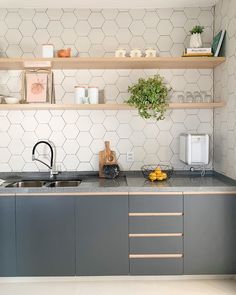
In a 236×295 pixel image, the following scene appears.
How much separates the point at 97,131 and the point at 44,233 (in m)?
1.16

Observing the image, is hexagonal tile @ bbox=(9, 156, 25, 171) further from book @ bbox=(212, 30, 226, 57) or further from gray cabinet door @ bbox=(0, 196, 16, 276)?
book @ bbox=(212, 30, 226, 57)

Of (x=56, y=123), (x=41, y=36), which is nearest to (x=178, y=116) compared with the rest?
(x=56, y=123)

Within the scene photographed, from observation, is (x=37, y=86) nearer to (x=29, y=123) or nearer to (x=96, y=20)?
(x=29, y=123)

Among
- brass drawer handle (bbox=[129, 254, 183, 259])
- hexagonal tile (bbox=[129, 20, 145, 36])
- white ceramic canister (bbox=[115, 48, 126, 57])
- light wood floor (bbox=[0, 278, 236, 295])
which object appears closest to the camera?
light wood floor (bbox=[0, 278, 236, 295])

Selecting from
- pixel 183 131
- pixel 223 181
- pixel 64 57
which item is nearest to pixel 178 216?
pixel 223 181

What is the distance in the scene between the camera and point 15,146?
11.2ft

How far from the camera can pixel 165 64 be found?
10.7ft

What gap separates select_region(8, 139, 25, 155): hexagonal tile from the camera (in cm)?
342

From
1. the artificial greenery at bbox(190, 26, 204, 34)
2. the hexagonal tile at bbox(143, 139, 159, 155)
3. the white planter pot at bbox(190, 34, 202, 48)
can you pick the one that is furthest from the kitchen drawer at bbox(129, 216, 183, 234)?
the artificial greenery at bbox(190, 26, 204, 34)

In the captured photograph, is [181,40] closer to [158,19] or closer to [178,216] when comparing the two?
[158,19]

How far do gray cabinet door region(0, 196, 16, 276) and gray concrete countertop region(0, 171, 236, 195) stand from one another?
3.9 inches

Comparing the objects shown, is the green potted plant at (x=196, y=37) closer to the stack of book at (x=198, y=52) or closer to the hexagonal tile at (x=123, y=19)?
the stack of book at (x=198, y=52)

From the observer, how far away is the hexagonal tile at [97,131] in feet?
11.3

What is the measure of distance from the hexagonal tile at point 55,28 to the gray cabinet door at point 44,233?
5.52ft
